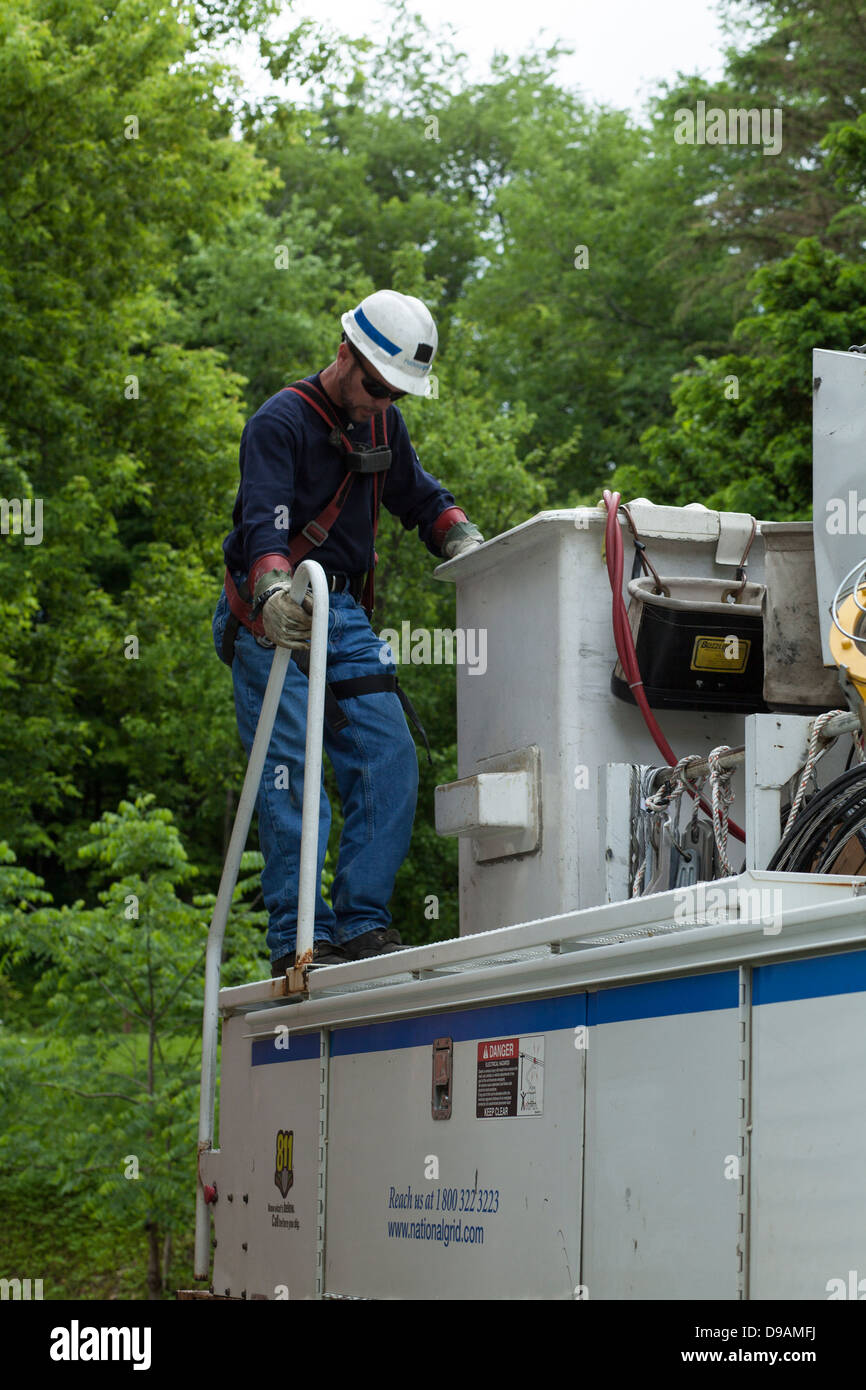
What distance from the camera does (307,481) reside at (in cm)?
468

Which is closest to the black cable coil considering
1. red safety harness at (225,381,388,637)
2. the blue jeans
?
the blue jeans

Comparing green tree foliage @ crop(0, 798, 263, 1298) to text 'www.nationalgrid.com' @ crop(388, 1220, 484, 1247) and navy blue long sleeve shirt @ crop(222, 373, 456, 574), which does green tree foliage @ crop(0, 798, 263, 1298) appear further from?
text 'www.nationalgrid.com' @ crop(388, 1220, 484, 1247)

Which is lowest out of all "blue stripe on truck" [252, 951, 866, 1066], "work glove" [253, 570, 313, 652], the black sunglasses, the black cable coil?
"blue stripe on truck" [252, 951, 866, 1066]

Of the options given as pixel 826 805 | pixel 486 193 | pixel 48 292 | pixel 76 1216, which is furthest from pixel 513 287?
pixel 826 805

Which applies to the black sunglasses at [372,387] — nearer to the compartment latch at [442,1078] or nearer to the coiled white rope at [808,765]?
the coiled white rope at [808,765]

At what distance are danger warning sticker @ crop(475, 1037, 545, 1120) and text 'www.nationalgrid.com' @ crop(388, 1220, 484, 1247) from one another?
210mm

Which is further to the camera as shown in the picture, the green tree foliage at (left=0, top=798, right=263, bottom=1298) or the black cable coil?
the green tree foliage at (left=0, top=798, right=263, bottom=1298)

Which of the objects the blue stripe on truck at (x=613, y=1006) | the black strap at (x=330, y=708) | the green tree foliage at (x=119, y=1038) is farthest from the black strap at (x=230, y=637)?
the green tree foliage at (x=119, y=1038)

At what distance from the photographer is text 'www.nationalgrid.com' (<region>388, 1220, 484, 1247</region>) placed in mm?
3168

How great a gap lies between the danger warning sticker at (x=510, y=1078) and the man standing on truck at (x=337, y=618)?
1086mm

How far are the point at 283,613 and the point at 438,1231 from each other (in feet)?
5.21

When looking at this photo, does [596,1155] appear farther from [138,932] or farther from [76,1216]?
[76,1216]

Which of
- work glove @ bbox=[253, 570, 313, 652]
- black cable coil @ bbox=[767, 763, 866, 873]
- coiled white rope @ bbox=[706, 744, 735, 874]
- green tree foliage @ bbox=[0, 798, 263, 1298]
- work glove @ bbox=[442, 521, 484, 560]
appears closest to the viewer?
black cable coil @ bbox=[767, 763, 866, 873]

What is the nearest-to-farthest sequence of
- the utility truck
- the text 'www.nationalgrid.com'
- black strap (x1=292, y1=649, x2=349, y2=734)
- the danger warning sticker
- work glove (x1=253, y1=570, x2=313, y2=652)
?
the utility truck
the danger warning sticker
the text 'www.nationalgrid.com'
work glove (x1=253, y1=570, x2=313, y2=652)
black strap (x1=292, y1=649, x2=349, y2=734)
